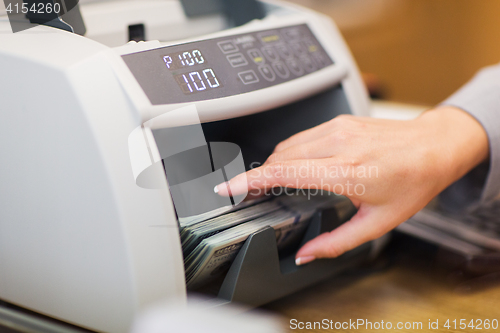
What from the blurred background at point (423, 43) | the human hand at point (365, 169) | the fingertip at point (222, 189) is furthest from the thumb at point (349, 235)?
the blurred background at point (423, 43)

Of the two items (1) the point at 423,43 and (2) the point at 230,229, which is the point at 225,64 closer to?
(2) the point at 230,229

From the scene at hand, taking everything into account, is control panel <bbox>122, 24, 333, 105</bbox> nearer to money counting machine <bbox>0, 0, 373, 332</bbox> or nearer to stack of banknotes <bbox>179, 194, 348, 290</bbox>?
money counting machine <bbox>0, 0, 373, 332</bbox>

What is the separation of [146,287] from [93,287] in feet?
0.16

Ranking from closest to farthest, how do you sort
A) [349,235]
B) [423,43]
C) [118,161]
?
1. [118,161]
2. [349,235]
3. [423,43]

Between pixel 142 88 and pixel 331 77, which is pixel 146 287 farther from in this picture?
pixel 331 77

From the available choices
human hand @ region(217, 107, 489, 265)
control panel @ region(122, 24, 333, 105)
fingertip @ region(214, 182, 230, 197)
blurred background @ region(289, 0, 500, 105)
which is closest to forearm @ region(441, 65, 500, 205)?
human hand @ region(217, 107, 489, 265)

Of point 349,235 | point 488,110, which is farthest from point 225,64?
point 488,110

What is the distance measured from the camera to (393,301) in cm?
45

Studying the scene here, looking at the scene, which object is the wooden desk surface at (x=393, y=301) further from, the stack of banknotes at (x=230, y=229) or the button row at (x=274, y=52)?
the button row at (x=274, y=52)

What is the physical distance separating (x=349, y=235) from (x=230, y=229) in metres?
0.13

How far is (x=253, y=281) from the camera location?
40cm

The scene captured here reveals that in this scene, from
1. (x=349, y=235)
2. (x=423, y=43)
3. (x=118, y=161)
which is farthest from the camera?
(x=423, y=43)

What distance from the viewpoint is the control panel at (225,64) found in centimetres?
35

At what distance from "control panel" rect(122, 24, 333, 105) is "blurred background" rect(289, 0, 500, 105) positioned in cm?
143
